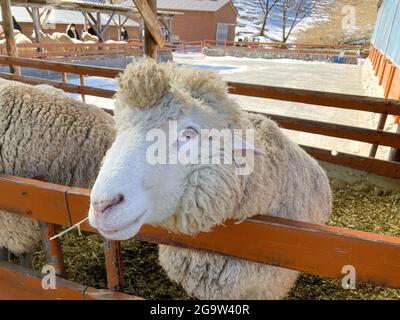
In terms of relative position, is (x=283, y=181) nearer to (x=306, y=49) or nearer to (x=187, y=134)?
(x=187, y=134)

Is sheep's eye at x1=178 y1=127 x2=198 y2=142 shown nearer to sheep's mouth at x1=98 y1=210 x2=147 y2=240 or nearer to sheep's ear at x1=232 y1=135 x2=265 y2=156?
sheep's ear at x1=232 y1=135 x2=265 y2=156

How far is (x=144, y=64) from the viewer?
1430 mm

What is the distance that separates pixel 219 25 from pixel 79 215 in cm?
4123

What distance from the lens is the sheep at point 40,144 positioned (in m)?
2.44

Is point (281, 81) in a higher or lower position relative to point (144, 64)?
lower

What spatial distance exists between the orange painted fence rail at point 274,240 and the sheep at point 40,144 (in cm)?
86

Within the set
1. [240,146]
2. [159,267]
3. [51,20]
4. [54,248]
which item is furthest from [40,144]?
[51,20]

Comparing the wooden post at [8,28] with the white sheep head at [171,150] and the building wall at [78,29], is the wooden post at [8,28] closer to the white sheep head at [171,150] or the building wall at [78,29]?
the white sheep head at [171,150]

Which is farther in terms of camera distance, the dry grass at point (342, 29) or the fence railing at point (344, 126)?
the dry grass at point (342, 29)

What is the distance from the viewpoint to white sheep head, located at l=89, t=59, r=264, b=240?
1.27m

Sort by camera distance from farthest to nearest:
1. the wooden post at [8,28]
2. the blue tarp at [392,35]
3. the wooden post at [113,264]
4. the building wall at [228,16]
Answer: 1. the building wall at [228,16]
2. the blue tarp at [392,35]
3. the wooden post at [8,28]
4. the wooden post at [113,264]

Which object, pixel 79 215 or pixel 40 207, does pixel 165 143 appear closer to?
pixel 79 215

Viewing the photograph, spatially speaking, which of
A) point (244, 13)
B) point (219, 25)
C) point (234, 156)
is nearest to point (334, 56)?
point (219, 25)

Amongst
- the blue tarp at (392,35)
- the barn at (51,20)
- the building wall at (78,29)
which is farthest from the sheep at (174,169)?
the building wall at (78,29)
